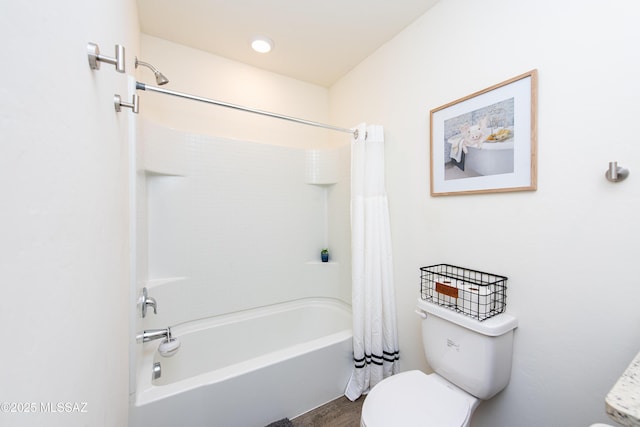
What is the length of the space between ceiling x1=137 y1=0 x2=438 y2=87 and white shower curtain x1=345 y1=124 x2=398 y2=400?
0.64 metres

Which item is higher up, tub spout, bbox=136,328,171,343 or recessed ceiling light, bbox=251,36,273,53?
recessed ceiling light, bbox=251,36,273,53

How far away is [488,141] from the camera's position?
4.05 ft

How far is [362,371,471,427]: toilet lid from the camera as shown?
3.19 ft

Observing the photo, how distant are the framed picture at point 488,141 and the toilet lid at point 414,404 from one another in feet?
3.14

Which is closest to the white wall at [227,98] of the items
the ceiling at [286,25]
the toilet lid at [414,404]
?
the ceiling at [286,25]

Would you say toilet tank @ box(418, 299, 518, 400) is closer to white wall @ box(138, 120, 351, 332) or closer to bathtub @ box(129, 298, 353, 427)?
bathtub @ box(129, 298, 353, 427)

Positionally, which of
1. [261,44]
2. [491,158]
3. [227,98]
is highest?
[261,44]

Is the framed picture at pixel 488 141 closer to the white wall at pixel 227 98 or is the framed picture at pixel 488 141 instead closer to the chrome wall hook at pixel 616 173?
the chrome wall hook at pixel 616 173

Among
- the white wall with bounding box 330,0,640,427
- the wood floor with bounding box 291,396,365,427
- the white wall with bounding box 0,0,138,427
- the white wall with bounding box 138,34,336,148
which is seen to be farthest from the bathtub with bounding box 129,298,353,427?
the white wall with bounding box 138,34,336,148

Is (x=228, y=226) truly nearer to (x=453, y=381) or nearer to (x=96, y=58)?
(x=96, y=58)

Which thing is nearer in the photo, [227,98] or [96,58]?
[96,58]

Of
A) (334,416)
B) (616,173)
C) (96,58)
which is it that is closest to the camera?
(96,58)

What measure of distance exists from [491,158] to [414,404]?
1.16 metres

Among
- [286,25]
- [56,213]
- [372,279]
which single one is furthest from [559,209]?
[286,25]
